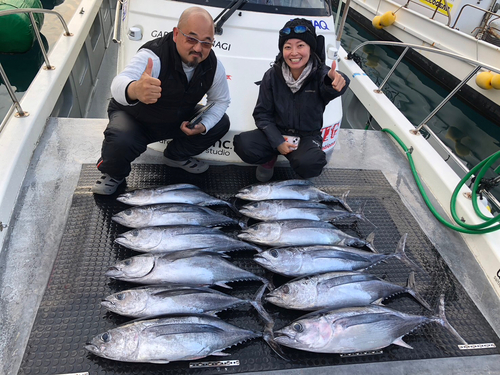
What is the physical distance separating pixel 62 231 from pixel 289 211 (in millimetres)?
1592

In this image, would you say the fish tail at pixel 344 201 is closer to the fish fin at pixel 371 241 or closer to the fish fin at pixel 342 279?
the fish fin at pixel 371 241

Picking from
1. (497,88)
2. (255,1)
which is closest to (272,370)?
(255,1)

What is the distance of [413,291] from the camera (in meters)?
2.18

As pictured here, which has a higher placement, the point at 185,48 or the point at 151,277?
the point at 185,48

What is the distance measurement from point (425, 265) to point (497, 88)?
673 centimetres

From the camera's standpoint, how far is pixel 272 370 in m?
1.72

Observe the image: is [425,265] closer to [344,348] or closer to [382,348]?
[382,348]

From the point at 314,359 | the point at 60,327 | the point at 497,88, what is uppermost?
the point at 497,88

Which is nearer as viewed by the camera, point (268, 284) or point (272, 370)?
point (272, 370)

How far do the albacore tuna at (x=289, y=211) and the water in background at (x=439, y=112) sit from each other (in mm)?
4515

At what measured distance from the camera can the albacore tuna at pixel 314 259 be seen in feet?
6.88

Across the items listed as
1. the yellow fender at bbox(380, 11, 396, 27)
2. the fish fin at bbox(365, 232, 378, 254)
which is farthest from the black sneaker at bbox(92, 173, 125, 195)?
the yellow fender at bbox(380, 11, 396, 27)

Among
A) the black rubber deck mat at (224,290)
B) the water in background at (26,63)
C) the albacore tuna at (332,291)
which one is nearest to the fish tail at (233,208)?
the black rubber deck mat at (224,290)

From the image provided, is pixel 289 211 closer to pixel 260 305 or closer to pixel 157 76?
pixel 260 305
